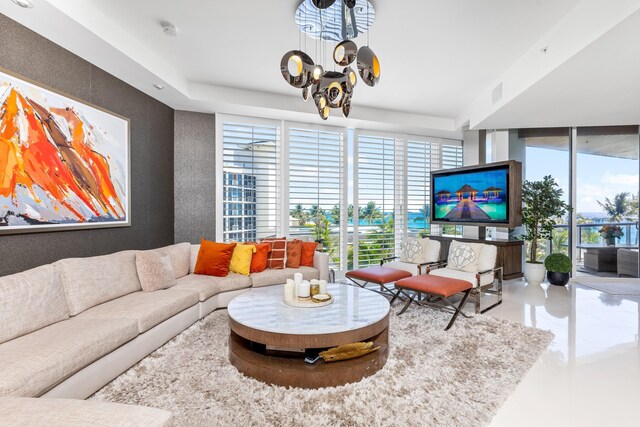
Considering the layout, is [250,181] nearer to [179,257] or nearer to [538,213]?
[179,257]

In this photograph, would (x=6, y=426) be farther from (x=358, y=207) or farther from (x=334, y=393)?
(x=358, y=207)

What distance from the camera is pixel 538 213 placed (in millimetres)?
5121

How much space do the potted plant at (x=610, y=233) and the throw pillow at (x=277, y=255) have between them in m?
5.71

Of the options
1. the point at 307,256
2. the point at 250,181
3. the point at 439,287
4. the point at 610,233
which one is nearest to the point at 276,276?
the point at 307,256

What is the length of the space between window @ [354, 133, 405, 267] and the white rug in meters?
3.17

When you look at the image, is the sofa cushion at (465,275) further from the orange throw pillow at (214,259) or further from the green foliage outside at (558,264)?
the orange throw pillow at (214,259)

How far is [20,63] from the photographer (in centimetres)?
248

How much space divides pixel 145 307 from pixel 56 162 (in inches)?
60.1

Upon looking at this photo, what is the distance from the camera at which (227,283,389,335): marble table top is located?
2238 millimetres

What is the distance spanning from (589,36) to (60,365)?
4477 millimetres

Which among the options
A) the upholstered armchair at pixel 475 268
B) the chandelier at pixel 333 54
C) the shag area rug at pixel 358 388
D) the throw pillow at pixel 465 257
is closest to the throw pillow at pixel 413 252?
the upholstered armchair at pixel 475 268

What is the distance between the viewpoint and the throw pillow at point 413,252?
467 centimetres

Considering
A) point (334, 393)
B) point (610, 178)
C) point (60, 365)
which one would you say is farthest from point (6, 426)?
point (610, 178)

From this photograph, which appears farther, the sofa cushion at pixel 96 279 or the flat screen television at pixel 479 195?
the flat screen television at pixel 479 195
